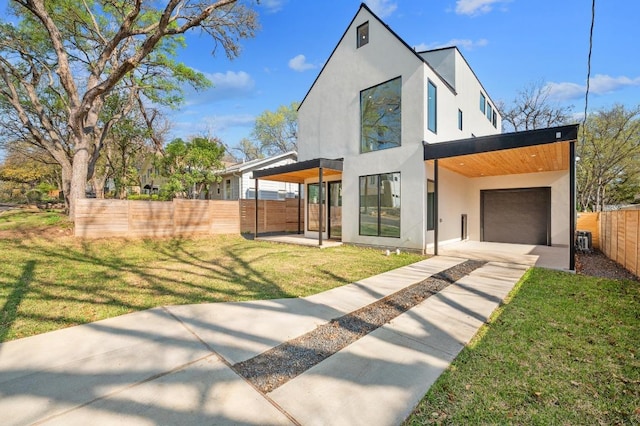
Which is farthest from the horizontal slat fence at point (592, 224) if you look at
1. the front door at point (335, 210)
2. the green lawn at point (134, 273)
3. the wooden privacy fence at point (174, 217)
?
the wooden privacy fence at point (174, 217)

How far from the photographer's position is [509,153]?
753 cm

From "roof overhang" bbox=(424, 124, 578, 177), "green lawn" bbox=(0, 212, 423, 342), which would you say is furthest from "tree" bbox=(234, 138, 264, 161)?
"roof overhang" bbox=(424, 124, 578, 177)

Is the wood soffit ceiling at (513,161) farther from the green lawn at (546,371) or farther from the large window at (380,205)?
the green lawn at (546,371)

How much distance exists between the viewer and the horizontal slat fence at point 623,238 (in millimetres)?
5754

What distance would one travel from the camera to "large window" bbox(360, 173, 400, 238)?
29.5 ft

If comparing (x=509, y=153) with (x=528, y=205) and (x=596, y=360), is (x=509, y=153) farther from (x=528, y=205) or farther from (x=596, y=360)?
(x=596, y=360)

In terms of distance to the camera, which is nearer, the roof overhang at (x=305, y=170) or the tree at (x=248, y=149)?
the roof overhang at (x=305, y=170)

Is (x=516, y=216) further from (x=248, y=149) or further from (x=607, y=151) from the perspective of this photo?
(x=248, y=149)

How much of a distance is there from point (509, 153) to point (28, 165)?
122 feet

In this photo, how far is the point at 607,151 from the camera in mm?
18906

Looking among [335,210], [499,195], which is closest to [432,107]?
[335,210]

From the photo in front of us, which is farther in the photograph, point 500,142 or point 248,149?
point 248,149

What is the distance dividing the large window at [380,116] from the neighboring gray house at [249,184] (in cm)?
916

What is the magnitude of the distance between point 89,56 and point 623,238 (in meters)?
21.1
